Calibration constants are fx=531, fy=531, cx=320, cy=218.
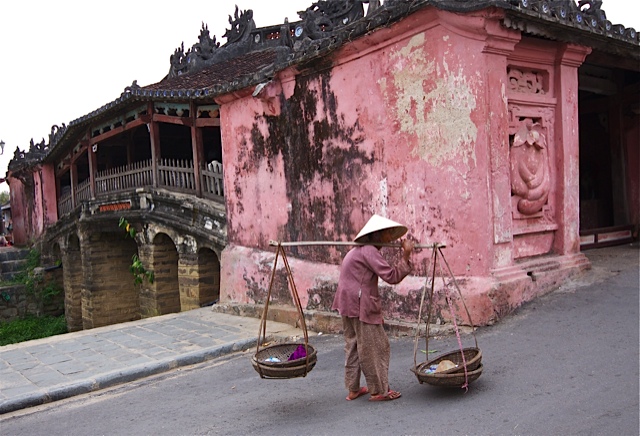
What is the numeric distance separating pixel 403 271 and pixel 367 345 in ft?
2.30

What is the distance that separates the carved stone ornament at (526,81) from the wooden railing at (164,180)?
611 cm

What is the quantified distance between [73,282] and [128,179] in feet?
18.1

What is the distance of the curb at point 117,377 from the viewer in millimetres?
5441

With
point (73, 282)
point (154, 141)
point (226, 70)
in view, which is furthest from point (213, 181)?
point (73, 282)

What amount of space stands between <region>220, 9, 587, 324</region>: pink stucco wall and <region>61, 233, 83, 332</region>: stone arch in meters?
10.4

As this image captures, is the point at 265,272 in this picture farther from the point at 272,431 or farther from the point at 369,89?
the point at 272,431

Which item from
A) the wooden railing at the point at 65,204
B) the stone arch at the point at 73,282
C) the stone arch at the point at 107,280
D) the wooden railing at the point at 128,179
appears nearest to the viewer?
the wooden railing at the point at 128,179

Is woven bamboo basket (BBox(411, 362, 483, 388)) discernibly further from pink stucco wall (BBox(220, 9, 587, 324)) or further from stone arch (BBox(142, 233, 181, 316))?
stone arch (BBox(142, 233, 181, 316))

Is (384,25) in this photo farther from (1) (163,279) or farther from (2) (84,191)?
(2) (84,191)

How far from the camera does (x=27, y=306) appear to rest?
18.3 meters

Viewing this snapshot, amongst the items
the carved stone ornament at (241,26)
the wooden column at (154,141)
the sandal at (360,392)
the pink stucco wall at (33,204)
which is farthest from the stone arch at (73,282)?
the sandal at (360,392)

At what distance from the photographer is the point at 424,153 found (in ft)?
20.4

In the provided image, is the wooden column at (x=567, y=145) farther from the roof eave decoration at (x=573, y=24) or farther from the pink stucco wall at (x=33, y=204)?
the pink stucco wall at (x=33, y=204)

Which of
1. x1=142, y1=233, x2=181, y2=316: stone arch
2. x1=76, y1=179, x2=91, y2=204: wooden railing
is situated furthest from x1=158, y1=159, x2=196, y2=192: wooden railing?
x1=76, y1=179, x2=91, y2=204: wooden railing
